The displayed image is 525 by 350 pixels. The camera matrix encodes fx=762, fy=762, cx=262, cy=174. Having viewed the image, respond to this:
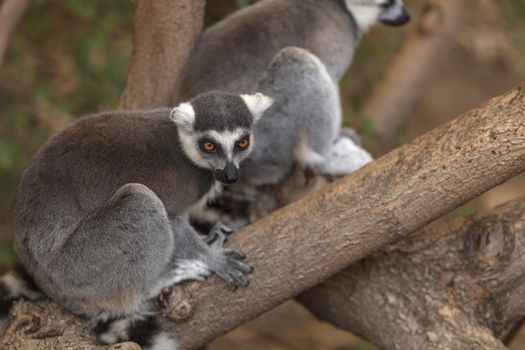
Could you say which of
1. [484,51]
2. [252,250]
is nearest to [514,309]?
[252,250]

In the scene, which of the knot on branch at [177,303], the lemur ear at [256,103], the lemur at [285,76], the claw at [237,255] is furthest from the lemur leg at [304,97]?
the knot on branch at [177,303]

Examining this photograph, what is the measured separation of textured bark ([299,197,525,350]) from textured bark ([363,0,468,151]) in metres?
2.53

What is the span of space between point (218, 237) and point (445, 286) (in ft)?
4.92

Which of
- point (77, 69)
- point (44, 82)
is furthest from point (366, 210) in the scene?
point (44, 82)

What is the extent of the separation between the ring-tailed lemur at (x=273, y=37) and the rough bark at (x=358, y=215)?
4.96 ft

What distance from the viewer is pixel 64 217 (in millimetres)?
4395

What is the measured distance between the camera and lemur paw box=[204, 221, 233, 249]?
481 centimetres

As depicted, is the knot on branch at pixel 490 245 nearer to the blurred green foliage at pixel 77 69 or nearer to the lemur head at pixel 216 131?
the lemur head at pixel 216 131

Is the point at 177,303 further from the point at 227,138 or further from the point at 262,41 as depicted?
the point at 262,41

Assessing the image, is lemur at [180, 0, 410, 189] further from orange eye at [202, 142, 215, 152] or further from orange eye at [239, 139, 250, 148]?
orange eye at [202, 142, 215, 152]

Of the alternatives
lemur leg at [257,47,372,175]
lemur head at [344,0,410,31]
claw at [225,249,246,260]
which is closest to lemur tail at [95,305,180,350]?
claw at [225,249,246,260]

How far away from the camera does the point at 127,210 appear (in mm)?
4328

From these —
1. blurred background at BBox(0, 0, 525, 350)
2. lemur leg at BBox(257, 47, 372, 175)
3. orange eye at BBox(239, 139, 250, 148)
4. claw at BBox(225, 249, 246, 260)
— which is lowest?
blurred background at BBox(0, 0, 525, 350)

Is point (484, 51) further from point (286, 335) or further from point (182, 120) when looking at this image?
point (182, 120)
